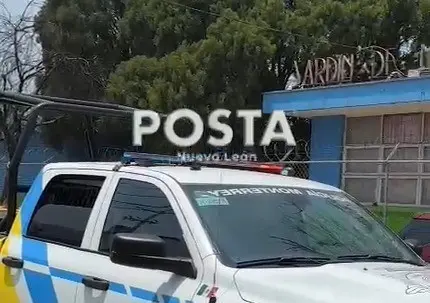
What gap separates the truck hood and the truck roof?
840 mm

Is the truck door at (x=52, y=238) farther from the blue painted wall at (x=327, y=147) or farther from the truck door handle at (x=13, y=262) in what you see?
the blue painted wall at (x=327, y=147)

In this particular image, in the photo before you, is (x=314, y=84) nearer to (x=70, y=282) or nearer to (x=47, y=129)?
(x=70, y=282)

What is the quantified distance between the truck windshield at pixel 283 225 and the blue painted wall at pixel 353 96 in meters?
9.81

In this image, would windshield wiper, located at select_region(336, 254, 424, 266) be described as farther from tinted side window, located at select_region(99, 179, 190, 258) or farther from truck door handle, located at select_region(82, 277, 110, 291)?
truck door handle, located at select_region(82, 277, 110, 291)

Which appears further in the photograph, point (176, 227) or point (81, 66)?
point (81, 66)

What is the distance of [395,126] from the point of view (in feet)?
50.9

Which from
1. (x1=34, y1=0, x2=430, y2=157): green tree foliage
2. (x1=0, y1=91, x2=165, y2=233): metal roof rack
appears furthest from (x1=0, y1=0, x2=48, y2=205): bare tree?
(x1=0, y1=91, x2=165, y2=233): metal roof rack

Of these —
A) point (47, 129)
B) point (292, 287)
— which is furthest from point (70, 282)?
point (47, 129)

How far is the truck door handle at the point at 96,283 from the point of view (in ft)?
13.2

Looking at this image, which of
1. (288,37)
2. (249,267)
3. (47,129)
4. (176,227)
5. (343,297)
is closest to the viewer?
(343,297)

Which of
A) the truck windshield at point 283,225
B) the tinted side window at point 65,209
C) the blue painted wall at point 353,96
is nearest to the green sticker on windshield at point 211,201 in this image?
the truck windshield at point 283,225

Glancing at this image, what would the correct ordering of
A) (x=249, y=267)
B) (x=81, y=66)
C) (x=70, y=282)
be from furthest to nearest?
(x=81, y=66) → (x=70, y=282) → (x=249, y=267)

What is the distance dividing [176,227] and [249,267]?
53 cm

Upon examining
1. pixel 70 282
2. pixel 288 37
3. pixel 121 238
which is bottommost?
pixel 70 282
